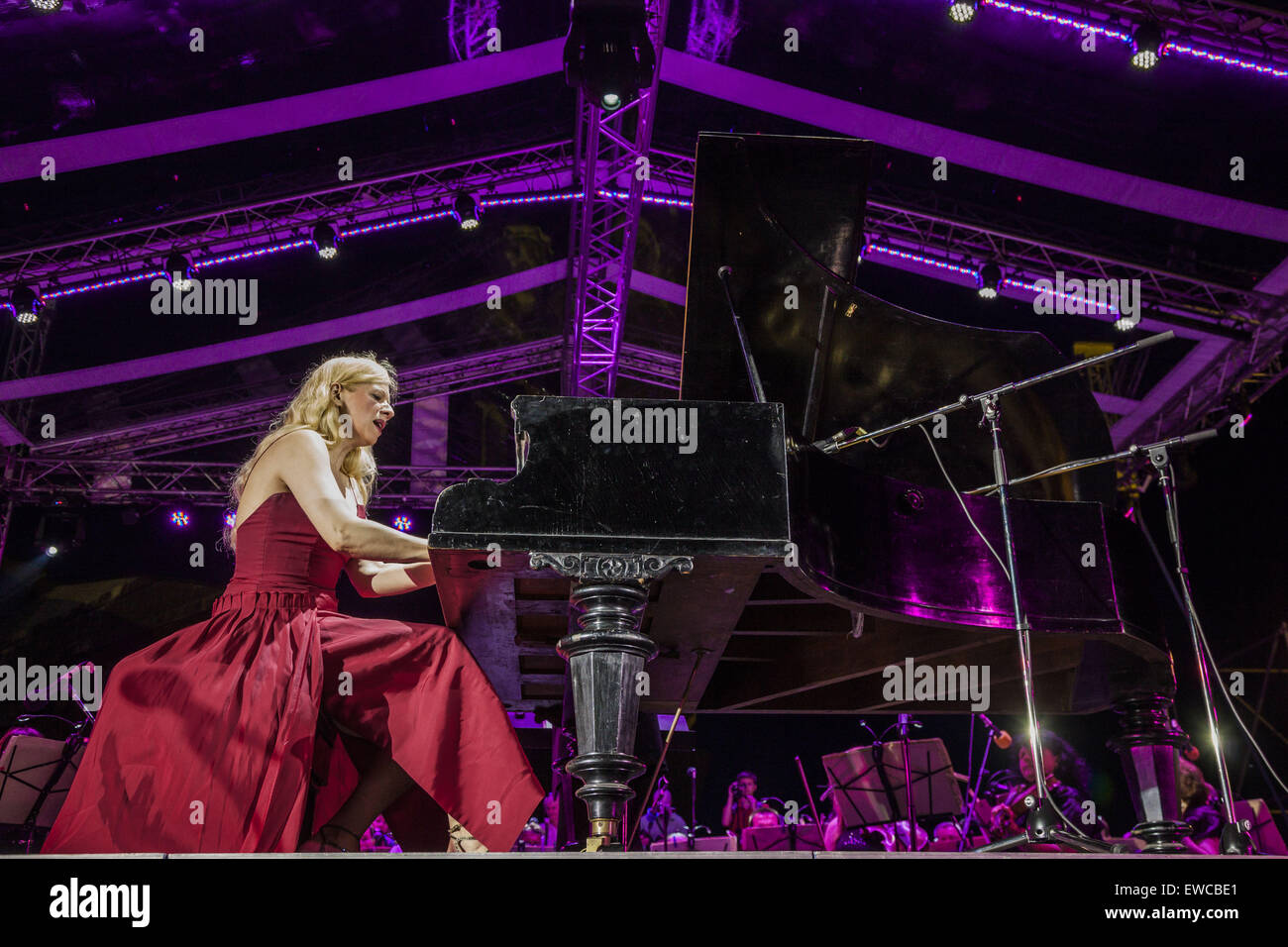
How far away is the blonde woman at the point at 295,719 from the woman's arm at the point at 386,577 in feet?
0.05

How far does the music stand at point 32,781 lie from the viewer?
6043 millimetres

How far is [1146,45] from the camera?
614 centimetres

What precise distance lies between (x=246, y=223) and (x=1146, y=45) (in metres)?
6.51

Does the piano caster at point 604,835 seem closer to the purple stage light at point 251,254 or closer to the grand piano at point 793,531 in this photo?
the grand piano at point 793,531

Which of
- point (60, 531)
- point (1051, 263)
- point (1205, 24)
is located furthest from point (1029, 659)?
point (60, 531)

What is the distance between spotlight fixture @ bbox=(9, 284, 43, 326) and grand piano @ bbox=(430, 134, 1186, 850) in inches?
247

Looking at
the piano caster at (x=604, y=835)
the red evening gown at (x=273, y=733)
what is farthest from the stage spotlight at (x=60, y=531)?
the piano caster at (x=604, y=835)

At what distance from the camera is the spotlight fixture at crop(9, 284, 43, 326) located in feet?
26.3

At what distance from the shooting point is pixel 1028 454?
4.32 m

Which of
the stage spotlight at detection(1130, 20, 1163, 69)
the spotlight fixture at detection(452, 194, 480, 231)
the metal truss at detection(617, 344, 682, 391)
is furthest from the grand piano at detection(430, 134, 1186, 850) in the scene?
the metal truss at detection(617, 344, 682, 391)

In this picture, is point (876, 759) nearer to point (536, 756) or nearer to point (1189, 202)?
point (536, 756)

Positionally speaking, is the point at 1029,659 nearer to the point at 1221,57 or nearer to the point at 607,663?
the point at 607,663
